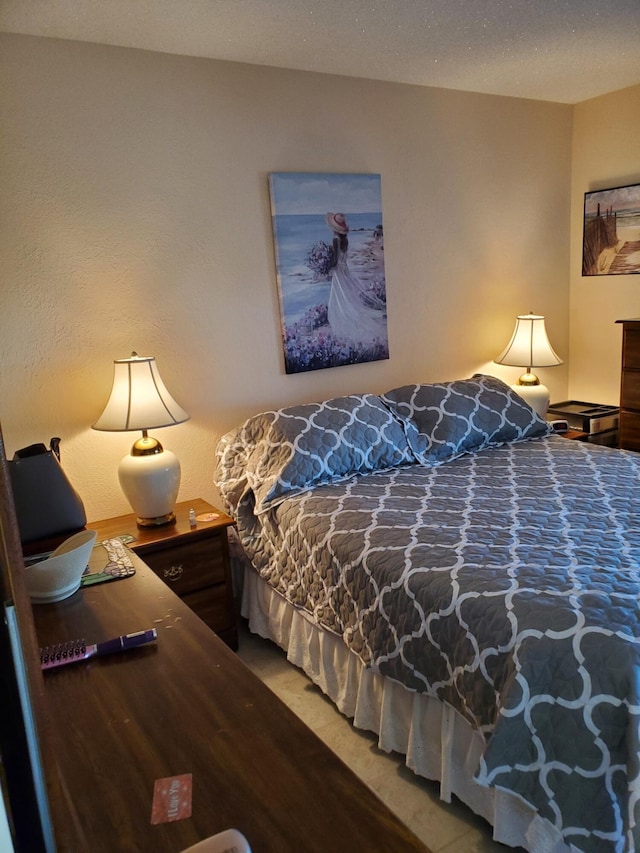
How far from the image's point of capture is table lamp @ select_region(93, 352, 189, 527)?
2420 millimetres

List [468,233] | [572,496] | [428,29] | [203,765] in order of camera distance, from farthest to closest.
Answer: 1. [468,233]
2. [428,29]
3. [572,496]
4. [203,765]

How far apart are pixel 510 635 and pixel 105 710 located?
0.91 metres

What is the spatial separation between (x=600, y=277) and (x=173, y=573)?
9.95 ft

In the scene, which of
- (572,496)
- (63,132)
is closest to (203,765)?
(572,496)

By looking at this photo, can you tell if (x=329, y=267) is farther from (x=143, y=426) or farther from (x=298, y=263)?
(x=143, y=426)

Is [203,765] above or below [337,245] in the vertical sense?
below

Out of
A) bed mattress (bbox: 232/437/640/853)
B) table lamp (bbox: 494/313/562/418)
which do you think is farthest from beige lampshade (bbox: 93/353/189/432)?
table lamp (bbox: 494/313/562/418)

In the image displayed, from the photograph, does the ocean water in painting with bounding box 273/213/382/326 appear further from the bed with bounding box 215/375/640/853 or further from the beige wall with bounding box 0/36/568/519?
the bed with bounding box 215/375/640/853

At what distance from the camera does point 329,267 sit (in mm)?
3109

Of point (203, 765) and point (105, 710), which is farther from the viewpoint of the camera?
point (105, 710)

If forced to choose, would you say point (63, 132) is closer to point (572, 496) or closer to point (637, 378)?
point (572, 496)

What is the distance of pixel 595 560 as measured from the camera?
1752 millimetres

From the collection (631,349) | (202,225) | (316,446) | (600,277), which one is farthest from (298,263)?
(600,277)

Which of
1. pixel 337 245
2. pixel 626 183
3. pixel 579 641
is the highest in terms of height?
pixel 626 183
